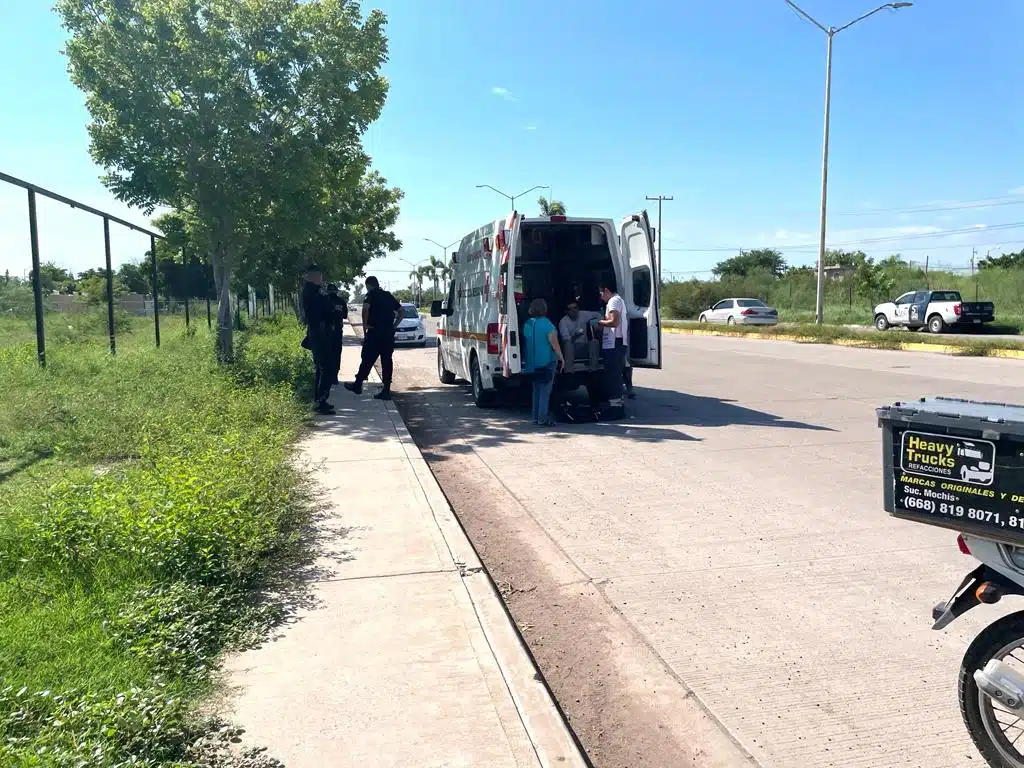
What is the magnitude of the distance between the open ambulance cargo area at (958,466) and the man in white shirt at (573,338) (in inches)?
311

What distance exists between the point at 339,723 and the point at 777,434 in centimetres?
757

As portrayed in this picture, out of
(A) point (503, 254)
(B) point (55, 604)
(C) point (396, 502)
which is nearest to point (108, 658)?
(B) point (55, 604)

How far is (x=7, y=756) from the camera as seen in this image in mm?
2572

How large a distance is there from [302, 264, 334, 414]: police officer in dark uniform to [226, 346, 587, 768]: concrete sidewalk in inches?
219

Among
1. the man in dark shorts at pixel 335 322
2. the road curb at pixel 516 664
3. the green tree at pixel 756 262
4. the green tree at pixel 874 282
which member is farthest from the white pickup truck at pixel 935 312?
the green tree at pixel 756 262

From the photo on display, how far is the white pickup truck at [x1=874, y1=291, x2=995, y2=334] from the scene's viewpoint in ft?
99.1

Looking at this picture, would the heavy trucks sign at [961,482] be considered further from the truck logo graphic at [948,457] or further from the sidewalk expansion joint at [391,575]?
the sidewalk expansion joint at [391,575]

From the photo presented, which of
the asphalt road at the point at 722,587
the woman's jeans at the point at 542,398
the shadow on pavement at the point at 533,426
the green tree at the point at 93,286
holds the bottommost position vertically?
the asphalt road at the point at 722,587

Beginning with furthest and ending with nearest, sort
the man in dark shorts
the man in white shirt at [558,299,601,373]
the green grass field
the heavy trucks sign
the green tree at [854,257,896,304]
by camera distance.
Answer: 1. the green tree at [854,257,896,304]
2. the man in dark shorts
3. the man in white shirt at [558,299,601,373]
4. the green grass field
5. the heavy trucks sign

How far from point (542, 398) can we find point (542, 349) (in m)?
0.73

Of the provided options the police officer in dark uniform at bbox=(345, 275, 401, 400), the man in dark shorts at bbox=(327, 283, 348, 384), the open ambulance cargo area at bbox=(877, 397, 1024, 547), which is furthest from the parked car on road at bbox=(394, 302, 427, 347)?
the open ambulance cargo area at bbox=(877, 397, 1024, 547)

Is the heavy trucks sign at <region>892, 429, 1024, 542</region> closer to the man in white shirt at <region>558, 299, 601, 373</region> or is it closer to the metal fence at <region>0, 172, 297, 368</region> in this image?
the man in white shirt at <region>558, 299, 601, 373</region>

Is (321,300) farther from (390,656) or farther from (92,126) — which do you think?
(390,656)

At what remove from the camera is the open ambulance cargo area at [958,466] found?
8.56ft
